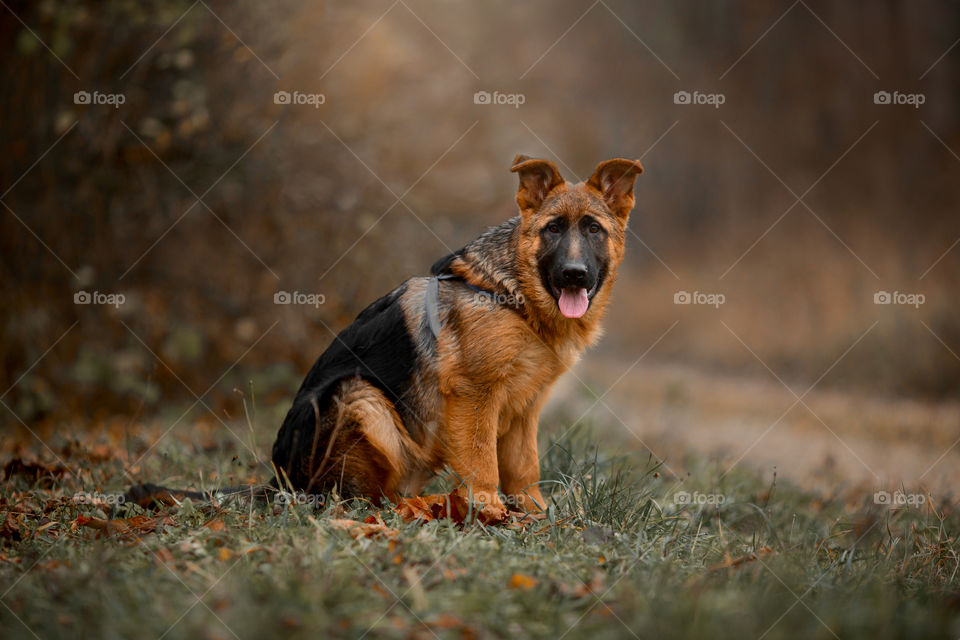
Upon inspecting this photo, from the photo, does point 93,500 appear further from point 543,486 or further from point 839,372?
point 839,372

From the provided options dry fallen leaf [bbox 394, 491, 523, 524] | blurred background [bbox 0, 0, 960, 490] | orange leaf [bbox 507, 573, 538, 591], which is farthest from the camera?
blurred background [bbox 0, 0, 960, 490]

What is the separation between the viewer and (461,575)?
9.27ft

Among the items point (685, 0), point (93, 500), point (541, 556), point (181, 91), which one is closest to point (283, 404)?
point (93, 500)

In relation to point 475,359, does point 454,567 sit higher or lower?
lower

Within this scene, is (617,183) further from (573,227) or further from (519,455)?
(519,455)

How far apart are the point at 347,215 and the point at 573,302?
188 inches

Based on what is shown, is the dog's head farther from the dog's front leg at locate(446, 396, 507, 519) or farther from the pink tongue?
the dog's front leg at locate(446, 396, 507, 519)

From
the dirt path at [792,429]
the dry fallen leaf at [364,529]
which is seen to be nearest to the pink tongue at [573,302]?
the dry fallen leaf at [364,529]

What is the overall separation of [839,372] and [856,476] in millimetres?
3978

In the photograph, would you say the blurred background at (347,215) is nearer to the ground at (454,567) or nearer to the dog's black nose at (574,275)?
the ground at (454,567)

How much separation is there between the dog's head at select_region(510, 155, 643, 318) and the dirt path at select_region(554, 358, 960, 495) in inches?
104

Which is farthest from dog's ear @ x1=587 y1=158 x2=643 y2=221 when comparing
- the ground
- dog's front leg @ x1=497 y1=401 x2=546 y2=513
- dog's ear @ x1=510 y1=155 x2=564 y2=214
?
the ground

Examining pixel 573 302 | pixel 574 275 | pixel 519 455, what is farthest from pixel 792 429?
pixel 574 275

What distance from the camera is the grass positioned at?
2385mm
